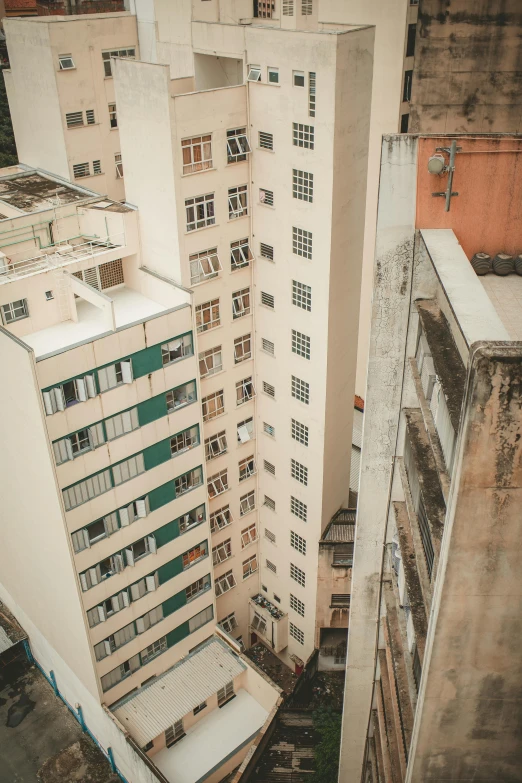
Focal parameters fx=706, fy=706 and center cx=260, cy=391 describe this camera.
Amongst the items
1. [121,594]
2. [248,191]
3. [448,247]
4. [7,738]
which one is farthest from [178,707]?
[448,247]

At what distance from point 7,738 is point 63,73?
30.3m

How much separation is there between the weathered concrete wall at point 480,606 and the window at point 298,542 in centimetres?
1949

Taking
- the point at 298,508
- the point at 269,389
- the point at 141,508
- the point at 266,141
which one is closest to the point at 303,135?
the point at 266,141

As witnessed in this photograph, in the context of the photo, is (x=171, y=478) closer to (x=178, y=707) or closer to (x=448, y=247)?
(x=178, y=707)

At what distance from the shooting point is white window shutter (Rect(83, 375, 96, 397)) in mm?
23969

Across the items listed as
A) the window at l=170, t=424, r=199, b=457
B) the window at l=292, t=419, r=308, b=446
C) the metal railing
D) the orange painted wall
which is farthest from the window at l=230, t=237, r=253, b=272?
the orange painted wall

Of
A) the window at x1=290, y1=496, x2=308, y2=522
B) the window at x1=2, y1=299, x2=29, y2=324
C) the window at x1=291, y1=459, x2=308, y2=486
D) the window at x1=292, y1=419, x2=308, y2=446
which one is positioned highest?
the window at x1=2, y1=299, x2=29, y2=324

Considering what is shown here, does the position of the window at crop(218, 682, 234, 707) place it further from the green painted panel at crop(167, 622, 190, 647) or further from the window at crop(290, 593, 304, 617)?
the window at crop(290, 593, 304, 617)

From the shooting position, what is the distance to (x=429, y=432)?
1320cm

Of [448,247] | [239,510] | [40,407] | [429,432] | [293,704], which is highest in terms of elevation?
[448,247]

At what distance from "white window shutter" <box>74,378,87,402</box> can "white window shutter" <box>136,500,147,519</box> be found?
554cm

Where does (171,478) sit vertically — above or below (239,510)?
above

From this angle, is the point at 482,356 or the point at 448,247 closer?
the point at 482,356

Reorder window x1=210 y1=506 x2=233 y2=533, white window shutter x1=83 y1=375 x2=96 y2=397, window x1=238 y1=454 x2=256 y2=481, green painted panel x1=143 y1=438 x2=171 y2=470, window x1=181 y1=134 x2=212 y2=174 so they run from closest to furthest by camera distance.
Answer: white window shutter x1=83 y1=375 x2=96 y2=397, window x1=181 y1=134 x2=212 y2=174, green painted panel x1=143 y1=438 x2=171 y2=470, window x1=210 y1=506 x2=233 y2=533, window x1=238 y1=454 x2=256 y2=481
